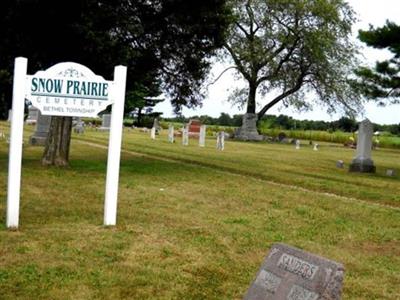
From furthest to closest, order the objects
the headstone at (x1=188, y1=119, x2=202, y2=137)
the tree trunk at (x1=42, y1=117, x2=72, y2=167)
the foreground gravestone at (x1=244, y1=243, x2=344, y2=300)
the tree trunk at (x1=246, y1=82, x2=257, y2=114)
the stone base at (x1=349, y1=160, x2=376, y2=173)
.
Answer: the tree trunk at (x1=246, y1=82, x2=257, y2=114) → the headstone at (x1=188, y1=119, x2=202, y2=137) → the stone base at (x1=349, y1=160, x2=376, y2=173) → the tree trunk at (x1=42, y1=117, x2=72, y2=167) → the foreground gravestone at (x1=244, y1=243, x2=344, y2=300)

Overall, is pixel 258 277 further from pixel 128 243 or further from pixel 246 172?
pixel 246 172

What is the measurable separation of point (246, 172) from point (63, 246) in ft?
32.2

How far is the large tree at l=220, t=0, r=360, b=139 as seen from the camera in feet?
128

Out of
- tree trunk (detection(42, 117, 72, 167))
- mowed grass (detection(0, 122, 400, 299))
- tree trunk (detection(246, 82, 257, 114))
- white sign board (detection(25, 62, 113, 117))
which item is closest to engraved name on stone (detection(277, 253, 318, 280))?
mowed grass (detection(0, 122, 400, 299))

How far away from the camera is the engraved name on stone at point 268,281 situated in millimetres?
3271

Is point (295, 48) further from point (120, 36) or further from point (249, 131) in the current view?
point (120, 36)

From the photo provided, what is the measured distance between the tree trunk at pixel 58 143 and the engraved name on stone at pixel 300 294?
36.5 ft

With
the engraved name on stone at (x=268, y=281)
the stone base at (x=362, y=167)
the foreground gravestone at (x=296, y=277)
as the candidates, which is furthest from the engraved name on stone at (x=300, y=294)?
the stone base at (x=362, y=167)

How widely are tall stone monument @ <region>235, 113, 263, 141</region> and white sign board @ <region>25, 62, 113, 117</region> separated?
108ft

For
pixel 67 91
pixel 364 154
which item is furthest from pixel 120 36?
pixel 364 154

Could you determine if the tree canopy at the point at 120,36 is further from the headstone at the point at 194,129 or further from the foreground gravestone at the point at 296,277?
the headstone at the point at 194,129

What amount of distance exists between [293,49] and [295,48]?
0.22 m

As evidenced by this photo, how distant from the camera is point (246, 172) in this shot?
608 inches

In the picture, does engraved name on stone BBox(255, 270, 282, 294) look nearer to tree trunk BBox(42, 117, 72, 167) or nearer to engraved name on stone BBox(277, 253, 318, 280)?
engraved name on stone BBox(277, 253, 318, 280)
